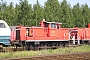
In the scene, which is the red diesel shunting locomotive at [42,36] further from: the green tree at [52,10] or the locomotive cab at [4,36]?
the green tree at [52,10]

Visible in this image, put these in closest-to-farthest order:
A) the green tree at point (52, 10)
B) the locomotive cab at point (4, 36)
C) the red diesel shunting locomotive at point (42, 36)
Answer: the locomotive cab at point (4, 36)
the red diesel shunting locomotive at point (42, 36)
the green tree at point (52, 10)

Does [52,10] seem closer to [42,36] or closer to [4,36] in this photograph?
[42,36]

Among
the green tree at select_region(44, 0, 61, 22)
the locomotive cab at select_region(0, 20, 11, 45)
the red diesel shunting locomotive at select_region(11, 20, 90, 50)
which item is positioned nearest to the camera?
the locomotive cab at select_region(0, 20, 11, 45)

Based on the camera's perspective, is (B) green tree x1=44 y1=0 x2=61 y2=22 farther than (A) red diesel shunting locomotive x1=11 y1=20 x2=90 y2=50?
Yes

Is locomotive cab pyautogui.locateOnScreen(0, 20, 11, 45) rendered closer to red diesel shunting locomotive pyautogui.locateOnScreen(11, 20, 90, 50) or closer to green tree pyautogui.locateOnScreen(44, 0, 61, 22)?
red diesel shunting locomotive pyautogui.locateOnScreen(11, 20, 90, 50)

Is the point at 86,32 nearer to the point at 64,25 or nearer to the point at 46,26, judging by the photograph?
the point at 46,26

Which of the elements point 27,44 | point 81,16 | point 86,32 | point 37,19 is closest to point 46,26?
point 27,44

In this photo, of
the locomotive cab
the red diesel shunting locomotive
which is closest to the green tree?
the red diesel shunting locomotive

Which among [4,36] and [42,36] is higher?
[4,36]

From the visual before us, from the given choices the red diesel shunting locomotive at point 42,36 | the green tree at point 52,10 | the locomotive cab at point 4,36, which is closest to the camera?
the locomotive cab at point 4,36

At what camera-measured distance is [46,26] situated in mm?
24766

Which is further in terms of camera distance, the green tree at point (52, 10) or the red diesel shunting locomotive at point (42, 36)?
the green tree at point (52, 10)

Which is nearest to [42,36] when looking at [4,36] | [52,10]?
[4,36]

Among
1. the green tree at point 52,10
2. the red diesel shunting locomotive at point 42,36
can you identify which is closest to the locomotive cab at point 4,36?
the red diesel shunting locomotive at point 42,36
